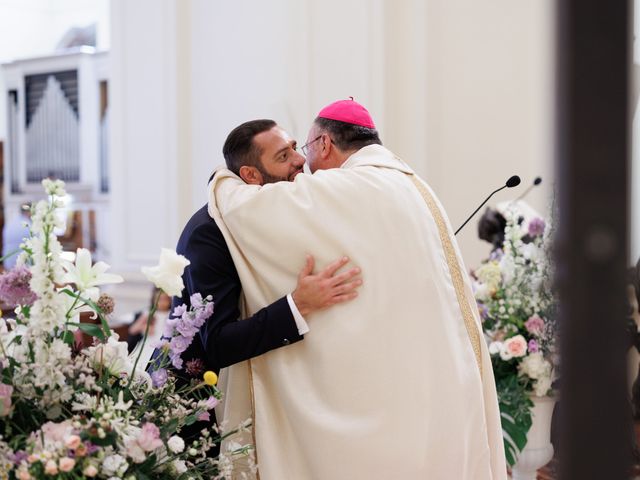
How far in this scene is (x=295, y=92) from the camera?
670 centimetres

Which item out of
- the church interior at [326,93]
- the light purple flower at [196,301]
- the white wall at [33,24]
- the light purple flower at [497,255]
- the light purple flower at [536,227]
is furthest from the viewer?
the white wall at [33,24]

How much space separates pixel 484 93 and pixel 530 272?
272cm

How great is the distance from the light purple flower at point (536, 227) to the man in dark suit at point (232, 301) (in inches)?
60.7

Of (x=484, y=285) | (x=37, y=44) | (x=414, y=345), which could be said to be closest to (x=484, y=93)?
(x=484, y=285)

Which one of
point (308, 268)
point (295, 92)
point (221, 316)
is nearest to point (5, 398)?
point (221, 316)

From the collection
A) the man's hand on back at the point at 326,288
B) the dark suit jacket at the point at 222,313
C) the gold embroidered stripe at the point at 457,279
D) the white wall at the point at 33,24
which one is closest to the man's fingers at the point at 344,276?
the man's hand on back at the point at 326,288

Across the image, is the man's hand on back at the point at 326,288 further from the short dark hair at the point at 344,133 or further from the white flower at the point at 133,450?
the white flower at the point at 133,450

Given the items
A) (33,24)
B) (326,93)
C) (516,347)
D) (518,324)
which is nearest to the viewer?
(516,347)

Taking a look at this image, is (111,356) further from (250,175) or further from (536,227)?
(536,227)

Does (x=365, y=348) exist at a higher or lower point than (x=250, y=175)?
lower

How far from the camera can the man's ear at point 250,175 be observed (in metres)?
2.41

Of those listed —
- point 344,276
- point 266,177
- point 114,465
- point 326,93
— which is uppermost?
point 326,93

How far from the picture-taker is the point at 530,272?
3447 mm

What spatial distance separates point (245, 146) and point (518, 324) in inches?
62.2
